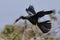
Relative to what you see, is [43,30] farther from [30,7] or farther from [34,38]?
[30,7]

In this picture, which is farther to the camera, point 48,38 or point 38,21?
point 48,38

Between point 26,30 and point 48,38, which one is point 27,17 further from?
point 48,38

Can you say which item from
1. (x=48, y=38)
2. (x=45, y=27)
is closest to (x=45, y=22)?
(x=45, y=27)

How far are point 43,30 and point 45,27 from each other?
16mm

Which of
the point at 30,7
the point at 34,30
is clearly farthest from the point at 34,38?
the point at 30,7

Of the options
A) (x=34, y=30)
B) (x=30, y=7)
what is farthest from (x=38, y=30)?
(x=30, y=7)

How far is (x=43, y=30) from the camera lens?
35.6 inches

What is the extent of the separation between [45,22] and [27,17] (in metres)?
0.08

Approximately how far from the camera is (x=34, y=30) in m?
0.98

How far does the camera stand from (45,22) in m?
0.92

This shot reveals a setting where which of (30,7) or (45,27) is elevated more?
(30,7)

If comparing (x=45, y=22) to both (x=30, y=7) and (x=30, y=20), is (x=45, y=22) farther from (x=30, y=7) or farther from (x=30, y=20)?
(x=30, y=7)

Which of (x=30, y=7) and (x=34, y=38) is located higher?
(x=30, y=7)

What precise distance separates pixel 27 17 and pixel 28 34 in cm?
12
